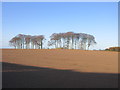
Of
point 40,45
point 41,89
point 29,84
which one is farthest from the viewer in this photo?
point 40,45

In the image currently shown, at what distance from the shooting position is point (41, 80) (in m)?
5.73

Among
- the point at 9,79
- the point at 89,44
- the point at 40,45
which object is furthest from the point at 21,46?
the point at 9,79

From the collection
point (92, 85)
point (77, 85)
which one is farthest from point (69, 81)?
point (92, 85)

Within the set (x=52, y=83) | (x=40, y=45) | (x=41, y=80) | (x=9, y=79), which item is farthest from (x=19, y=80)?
(x=40, y=45)

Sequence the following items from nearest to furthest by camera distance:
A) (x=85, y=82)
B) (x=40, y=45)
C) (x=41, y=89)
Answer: (x=41, y=89) < (x=85, y=82) < (x=40, y=45)

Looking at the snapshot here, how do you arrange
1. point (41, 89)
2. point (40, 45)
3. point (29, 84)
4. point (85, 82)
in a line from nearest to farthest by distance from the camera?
point (41, 89), point (29, 84), point (85, 82), point (40, 45)

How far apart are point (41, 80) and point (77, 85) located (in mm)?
1355

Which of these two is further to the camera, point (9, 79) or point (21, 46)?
point (21, 46)

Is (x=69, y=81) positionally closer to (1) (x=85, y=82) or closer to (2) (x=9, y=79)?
(1) (x=85, y=82)

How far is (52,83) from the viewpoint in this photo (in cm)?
539

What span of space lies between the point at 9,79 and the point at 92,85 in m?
3.01

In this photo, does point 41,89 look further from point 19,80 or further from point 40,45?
point 40,45

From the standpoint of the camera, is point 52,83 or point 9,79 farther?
point 9,79

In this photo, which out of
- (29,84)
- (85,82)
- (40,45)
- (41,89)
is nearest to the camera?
(41,89)
